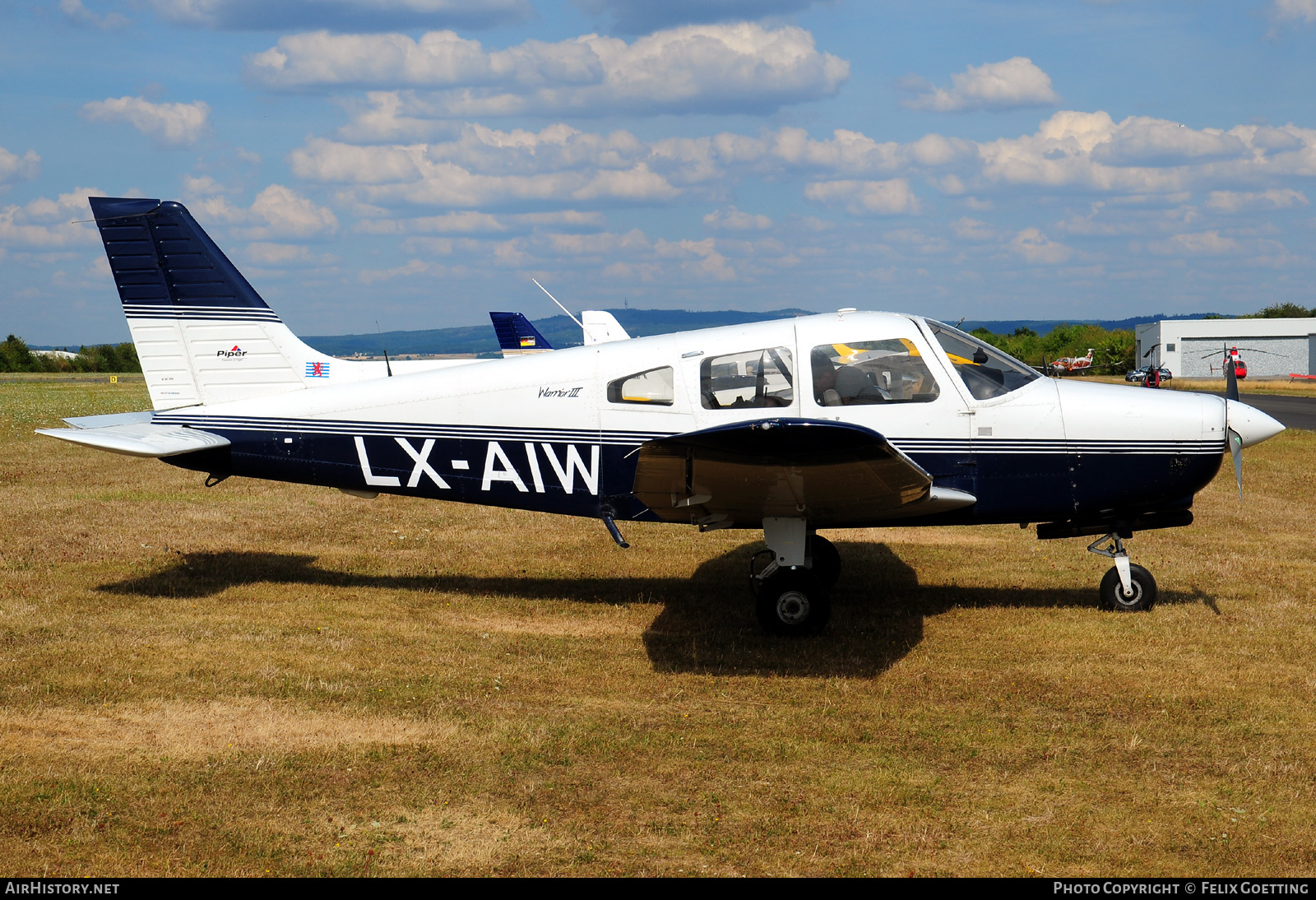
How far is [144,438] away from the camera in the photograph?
309 inches

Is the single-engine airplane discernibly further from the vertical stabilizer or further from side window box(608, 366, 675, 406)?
the vertical stabilizer

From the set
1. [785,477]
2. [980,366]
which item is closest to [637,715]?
[785,477]

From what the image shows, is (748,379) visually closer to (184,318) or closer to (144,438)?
(144,438)

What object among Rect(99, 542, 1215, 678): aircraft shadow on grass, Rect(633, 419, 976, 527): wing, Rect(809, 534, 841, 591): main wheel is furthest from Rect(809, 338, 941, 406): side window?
Rect(809, 534, 841, 591): main wheel

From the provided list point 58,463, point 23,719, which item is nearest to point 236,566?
point 23,719

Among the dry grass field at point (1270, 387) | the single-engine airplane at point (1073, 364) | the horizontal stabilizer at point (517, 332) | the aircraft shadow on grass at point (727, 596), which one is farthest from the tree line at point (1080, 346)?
the aircraft shadow on grass at point (727, 596)

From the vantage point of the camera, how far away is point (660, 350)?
7496 mm

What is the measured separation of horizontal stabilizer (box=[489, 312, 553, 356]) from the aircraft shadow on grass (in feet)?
89.4

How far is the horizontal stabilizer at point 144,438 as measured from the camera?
7.50 metres

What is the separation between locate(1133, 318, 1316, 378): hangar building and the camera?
77.7 m

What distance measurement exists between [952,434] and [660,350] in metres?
2.31

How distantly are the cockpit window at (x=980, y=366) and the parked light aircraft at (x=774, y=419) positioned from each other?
14 millimetres

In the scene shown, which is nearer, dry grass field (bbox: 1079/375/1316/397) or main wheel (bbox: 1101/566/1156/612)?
main wheel (bbox: 1101/566/1156/612)

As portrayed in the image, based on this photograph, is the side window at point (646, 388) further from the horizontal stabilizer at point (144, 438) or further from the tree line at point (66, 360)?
the tree line at point (66, 360)
